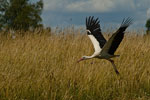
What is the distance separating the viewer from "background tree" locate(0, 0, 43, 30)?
2715 cm

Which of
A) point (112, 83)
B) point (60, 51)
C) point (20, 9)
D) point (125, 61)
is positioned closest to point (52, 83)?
point (112, 83)

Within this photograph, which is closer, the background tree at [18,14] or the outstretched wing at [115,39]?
the outstretched wing at [115,39]

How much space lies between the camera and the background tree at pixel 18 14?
89.1 feet

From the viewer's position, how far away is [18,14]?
2789 cm

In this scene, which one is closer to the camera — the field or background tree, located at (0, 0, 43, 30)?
the field

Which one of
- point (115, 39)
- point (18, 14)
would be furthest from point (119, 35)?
point (18, 14)

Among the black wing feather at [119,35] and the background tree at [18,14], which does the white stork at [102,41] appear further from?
the background tree at [18,14]

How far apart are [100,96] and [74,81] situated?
0.50 m

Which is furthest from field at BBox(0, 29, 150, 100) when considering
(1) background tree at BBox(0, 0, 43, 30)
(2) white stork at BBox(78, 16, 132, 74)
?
(1) background tree at BBox(0, 0, 43, 30)

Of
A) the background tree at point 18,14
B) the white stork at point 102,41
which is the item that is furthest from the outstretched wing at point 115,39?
the background tree at point 18,14

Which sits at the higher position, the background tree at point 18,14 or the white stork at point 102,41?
the background tree at point 18,14

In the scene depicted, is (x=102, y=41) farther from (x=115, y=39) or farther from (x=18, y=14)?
(x=18, y=14)

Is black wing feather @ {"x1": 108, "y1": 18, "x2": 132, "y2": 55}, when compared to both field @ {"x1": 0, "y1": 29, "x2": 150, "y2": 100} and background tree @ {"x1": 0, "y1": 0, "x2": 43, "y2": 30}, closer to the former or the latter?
field @ {"x1": 0, "y1": 29, "x2": 150, "y2": 100}

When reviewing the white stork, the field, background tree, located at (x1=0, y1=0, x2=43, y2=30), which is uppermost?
background tree, located at (x1=0, y1=0, x2=43, y2=30)
